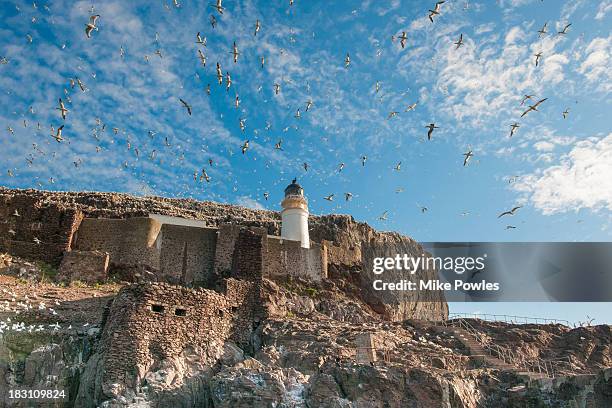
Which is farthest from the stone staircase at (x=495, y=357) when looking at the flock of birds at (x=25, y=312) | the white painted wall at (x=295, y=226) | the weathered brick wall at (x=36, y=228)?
the weathered brick wall at (x=36, y=228)

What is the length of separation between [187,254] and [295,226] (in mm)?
6536

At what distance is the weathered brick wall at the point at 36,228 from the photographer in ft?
83.1

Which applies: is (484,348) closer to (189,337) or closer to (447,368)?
(447,368)

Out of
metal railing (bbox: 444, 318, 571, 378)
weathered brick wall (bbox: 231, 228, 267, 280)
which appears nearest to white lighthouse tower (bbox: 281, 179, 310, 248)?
weathered brick wall (bbox: 231, 228, 267, 280)

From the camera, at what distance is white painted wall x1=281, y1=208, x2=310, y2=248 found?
3069 centimetres

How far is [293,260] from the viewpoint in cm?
2903

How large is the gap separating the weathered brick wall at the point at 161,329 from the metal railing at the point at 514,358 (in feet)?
37.8

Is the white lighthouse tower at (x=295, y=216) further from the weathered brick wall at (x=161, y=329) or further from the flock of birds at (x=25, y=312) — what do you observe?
the flock of birds at (x=25, y=312)

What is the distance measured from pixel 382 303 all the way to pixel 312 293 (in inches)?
212

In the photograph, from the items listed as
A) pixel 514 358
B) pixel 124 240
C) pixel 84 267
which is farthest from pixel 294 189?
pixel 514 358

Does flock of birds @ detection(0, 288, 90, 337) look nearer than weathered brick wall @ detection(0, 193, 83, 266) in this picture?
Yes

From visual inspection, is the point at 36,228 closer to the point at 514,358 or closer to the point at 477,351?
the point at 477,351

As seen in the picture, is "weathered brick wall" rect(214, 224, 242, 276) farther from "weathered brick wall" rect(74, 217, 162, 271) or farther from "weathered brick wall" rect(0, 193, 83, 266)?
"weathered brick wall" rect(0, 193, 83, 266)

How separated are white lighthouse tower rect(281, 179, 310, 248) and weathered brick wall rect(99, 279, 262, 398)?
9.40 meters
